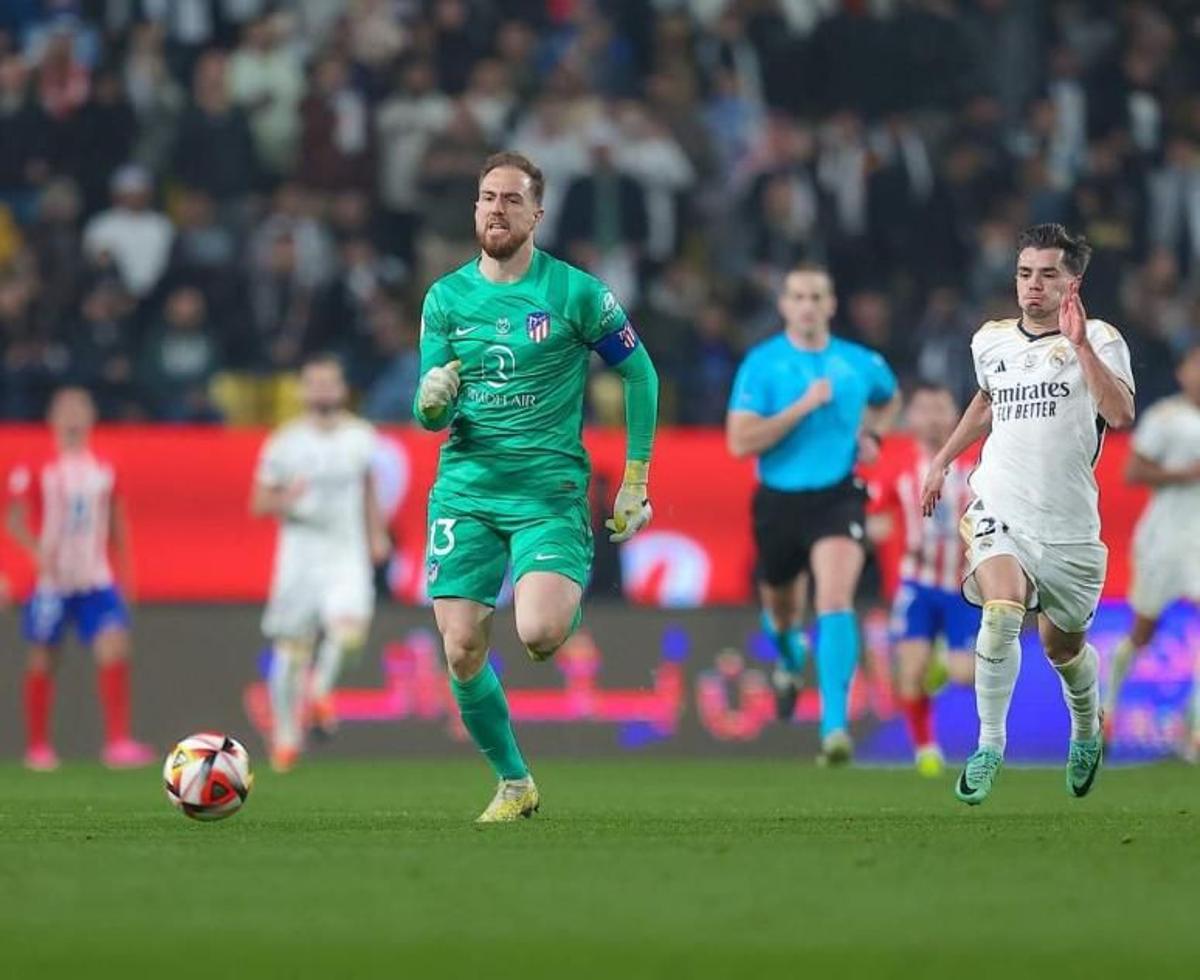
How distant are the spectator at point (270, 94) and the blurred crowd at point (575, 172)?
0.08ft

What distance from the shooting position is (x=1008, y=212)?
20.4m

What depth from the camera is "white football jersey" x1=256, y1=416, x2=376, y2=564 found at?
16.6 meters

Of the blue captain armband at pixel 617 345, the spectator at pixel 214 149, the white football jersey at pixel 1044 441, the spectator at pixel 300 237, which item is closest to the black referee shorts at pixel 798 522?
the white football jersey at pixel 1044 441

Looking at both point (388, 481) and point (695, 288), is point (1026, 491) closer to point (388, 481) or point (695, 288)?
point (388, 481)

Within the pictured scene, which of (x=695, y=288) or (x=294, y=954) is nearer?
(x=294, y=954)

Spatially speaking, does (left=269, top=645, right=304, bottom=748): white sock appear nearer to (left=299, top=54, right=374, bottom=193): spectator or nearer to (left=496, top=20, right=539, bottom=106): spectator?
(left=299, top=54, right=374, bottom=193): spectator

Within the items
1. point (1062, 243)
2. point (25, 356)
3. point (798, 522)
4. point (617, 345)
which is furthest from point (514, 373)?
point (25, 356)

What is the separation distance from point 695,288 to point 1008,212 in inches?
106

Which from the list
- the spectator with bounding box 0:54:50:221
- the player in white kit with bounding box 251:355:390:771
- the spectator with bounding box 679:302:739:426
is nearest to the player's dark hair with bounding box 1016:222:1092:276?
the player in white kit with bounding box 251:355:390:771

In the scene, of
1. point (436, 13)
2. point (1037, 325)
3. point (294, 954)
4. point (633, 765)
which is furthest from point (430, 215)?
point (294, 954)

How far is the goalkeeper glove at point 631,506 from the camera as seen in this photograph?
941cm

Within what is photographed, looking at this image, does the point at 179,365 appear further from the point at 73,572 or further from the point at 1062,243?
the point at 1062,243

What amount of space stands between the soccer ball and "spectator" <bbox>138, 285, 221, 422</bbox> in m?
9.06

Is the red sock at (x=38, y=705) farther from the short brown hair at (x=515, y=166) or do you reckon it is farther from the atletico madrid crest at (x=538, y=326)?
the short brown hair at (x=515, y=166)
